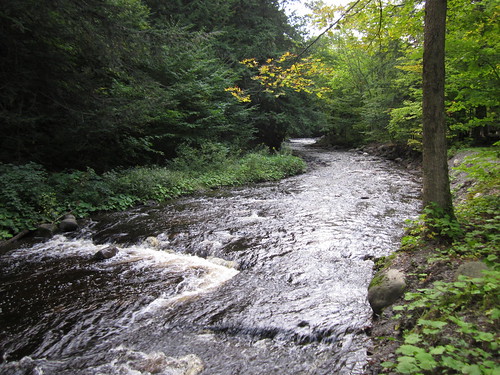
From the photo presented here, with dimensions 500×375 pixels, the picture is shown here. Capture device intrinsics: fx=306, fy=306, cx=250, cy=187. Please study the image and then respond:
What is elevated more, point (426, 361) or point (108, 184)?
point (108, 184)

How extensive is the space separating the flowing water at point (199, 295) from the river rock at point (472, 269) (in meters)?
1.23

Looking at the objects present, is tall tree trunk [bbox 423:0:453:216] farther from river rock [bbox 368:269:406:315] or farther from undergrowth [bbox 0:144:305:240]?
undergrowth [bbox 0:144:305:240]

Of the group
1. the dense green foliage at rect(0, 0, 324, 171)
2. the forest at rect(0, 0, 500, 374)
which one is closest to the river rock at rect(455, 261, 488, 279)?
the forest at rect(0, 0, 500, 374)

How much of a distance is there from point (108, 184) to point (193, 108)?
22.3 ft

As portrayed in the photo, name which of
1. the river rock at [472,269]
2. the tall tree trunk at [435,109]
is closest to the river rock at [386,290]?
the river rock at [472,269]

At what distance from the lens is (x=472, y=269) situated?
3248mm

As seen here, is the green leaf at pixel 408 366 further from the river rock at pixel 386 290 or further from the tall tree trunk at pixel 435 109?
the tall tree trunk at pixel 435 109

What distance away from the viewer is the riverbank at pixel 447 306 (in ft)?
7.27

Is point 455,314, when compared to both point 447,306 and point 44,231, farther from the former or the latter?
point 44,231

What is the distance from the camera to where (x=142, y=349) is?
3557 millimetres

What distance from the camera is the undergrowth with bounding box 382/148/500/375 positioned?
7.14 feet

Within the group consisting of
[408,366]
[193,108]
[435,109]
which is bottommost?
[408,366]

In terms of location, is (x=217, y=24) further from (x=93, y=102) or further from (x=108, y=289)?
(x=108, y=289)

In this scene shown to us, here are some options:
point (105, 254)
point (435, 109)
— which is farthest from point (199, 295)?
point (435, 109)
